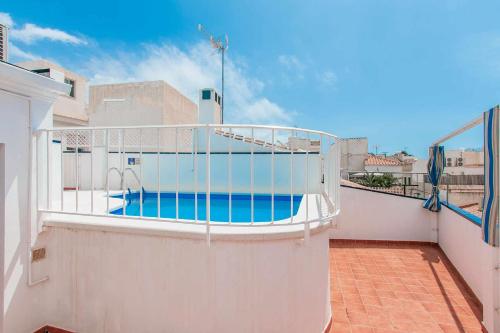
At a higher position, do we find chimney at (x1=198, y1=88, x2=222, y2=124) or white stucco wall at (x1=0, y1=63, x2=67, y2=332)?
chimney at (x1=198, y1=88, x2=222, y2=124)

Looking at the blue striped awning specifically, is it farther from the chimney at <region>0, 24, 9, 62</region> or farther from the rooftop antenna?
the rooftop antenna

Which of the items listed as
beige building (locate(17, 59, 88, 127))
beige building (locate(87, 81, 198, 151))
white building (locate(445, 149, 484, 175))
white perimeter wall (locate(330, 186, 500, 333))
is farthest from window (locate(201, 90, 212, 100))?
white building (locate(445, 149, 484, 175))

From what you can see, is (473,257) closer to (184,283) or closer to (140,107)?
(184,283)

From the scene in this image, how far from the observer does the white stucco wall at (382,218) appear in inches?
253

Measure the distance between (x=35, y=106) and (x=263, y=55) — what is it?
40.0ft

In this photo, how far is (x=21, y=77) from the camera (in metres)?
2.48

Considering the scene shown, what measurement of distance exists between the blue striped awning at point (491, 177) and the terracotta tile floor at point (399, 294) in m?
1.34

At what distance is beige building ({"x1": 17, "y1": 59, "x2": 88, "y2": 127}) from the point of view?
546 inches

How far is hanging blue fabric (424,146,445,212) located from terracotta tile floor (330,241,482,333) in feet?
3.76

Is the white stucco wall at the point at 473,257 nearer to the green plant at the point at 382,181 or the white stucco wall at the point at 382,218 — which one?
the white stucco wall at the point at 382,218

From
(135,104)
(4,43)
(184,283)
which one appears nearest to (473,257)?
(184,283)

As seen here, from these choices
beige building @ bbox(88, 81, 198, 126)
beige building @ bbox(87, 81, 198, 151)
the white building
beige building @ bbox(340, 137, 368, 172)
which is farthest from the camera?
beige building @ bbox(340, 137, 368, 172)

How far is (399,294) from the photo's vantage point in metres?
3.83

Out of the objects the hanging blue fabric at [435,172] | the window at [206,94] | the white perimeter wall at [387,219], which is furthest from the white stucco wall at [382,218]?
the window at [206,94]
